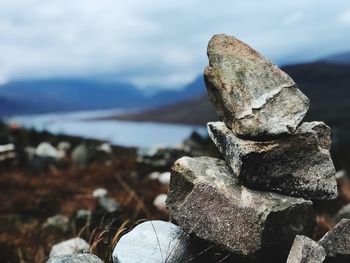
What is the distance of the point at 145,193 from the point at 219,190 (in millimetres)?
8514

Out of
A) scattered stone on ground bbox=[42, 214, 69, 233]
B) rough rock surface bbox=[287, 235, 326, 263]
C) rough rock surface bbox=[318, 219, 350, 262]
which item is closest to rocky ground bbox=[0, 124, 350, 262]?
scattered stone on ground bbox=[42, 214, 69, 233]

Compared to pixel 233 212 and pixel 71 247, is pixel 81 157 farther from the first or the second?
pixel 233 212

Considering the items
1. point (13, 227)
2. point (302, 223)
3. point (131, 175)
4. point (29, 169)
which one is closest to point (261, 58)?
point (302, 223)

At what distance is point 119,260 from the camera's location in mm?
5168

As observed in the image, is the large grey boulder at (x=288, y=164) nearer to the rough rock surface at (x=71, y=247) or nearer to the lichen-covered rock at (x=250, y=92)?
the lichen-covered rock at (x=250, y=92)

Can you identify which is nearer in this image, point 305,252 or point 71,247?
point 305,252

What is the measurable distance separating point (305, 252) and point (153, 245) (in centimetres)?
141

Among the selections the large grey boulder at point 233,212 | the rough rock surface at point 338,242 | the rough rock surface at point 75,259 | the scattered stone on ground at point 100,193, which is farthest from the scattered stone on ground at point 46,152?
the rough rock surface at point 338,242

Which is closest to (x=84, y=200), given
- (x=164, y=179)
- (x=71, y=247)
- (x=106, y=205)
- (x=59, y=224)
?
(x=106, y=205)

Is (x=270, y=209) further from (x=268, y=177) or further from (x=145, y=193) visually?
(x=145, y=193)

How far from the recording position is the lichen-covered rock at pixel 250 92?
5109mm

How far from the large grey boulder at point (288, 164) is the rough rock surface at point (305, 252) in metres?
0.64

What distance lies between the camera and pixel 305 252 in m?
4.68

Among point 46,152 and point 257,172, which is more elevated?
point 257,172
